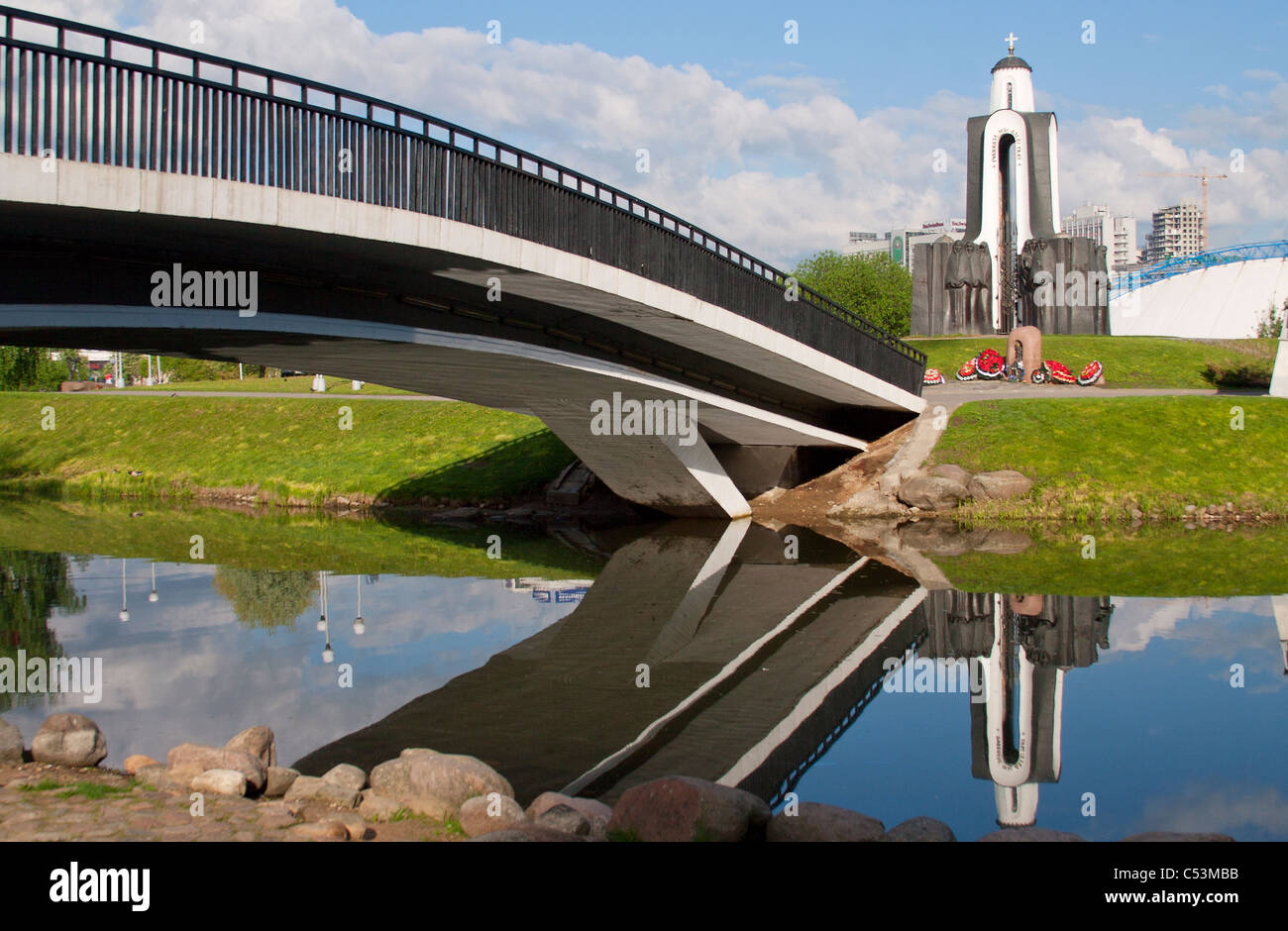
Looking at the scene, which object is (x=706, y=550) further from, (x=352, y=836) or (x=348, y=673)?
(x=352, y=836)

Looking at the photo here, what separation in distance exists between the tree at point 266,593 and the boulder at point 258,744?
660 centimetres

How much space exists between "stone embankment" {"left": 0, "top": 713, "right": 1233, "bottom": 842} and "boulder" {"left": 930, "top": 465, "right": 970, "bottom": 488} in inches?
787

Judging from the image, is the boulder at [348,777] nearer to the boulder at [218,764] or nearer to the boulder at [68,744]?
the boulder at [218,764]

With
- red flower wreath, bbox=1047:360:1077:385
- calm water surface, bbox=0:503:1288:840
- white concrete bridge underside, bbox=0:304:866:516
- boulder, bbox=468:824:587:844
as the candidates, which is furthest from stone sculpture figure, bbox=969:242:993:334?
boulder, bbox=468:824:587:844

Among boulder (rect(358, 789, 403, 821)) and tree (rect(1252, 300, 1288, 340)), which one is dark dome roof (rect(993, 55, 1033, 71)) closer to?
tree (rect(1252, 300, 1288, 340))

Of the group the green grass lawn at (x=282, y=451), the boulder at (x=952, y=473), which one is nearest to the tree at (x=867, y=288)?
the green grass lawn at (x=282, y=451)

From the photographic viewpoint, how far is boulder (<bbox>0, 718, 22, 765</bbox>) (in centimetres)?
836

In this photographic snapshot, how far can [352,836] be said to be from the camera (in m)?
7.21

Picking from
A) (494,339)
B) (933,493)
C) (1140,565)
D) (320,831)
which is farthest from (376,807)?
(933,493)

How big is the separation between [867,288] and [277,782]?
3281 inches

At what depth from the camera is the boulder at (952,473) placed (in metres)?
26.8
